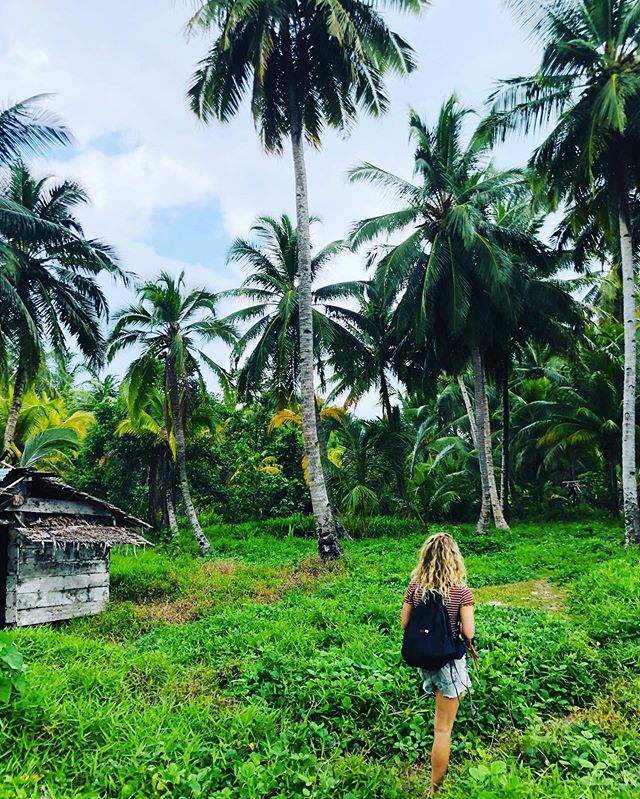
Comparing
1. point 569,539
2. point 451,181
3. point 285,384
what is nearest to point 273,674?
point 569,539

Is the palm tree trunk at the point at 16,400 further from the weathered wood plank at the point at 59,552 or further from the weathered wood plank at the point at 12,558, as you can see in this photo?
the weathered wood plank at the point at 12,558

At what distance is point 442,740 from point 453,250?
1476cm

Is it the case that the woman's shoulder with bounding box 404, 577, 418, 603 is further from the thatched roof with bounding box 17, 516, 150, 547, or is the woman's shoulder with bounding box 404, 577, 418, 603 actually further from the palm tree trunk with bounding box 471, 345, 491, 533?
the palm tree trunk with bounding box 471, 345, 491, 533

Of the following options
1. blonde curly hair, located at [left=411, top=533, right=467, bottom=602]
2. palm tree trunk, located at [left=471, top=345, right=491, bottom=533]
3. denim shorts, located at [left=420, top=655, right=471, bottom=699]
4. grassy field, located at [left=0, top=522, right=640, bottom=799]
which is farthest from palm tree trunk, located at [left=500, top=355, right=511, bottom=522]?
denim shorts, located at [left=420, top=655, right=471, bottom=699]

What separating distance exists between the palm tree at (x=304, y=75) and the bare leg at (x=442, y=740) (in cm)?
904

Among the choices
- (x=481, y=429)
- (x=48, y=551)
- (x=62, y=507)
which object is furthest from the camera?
(x=481, y=429)

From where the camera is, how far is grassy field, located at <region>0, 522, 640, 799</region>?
3.56m

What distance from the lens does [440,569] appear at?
3.86 meters

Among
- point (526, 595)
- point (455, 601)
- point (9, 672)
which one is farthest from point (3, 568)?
point (526, 595)

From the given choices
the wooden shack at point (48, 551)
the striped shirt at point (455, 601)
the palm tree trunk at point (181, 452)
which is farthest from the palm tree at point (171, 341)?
the striped shirt at point (455, 601)

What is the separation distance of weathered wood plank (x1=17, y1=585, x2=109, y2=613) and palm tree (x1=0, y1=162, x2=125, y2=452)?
760cm

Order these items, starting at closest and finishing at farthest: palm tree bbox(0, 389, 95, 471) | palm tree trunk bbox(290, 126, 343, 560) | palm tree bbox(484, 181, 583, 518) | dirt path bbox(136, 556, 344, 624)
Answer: dirt path bbox(136, 556, 344, 624), palm tree trunk bbox(290, 126, 343, 560), palm tree bbox(0, 389, 95, 471), palm tree bbox(484, 181, 583, 518)

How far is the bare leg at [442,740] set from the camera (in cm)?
365

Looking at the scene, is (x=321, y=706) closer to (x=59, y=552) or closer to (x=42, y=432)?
(x=59, y=552)
